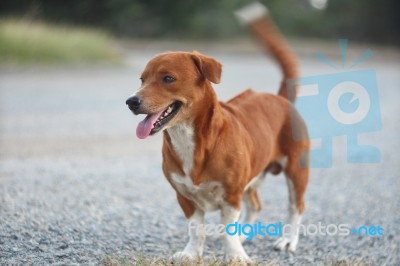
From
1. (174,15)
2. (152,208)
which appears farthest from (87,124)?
(174,15)

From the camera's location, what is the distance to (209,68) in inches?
142

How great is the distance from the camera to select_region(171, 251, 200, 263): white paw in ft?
12.5

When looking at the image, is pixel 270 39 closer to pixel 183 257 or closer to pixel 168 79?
pixel 168 79

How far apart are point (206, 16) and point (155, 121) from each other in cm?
2967

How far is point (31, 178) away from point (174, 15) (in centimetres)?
2622

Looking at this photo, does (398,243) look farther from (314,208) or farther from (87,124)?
(87,124)

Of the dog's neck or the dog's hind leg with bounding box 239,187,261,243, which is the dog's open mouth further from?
the dog's hind leg with bounding box 239,187,261,243

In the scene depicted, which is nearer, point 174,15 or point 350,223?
point 350,223

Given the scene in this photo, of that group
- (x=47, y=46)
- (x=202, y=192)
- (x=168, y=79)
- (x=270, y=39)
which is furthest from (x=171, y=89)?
(x=47, y=46)

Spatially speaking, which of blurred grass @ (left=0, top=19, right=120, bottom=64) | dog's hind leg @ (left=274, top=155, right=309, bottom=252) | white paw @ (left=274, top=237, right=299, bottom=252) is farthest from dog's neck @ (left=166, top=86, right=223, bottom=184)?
blurred grass @ (left=0, top=19, right=120, bottom=64)

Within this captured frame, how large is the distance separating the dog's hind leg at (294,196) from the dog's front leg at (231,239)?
800mm

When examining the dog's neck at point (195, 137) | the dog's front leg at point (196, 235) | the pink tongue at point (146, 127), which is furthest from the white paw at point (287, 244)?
the pink tongue at point (146, 127)

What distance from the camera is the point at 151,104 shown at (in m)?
3.39

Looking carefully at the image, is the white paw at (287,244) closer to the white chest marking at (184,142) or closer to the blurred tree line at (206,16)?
the white chest marking at (184,142)
